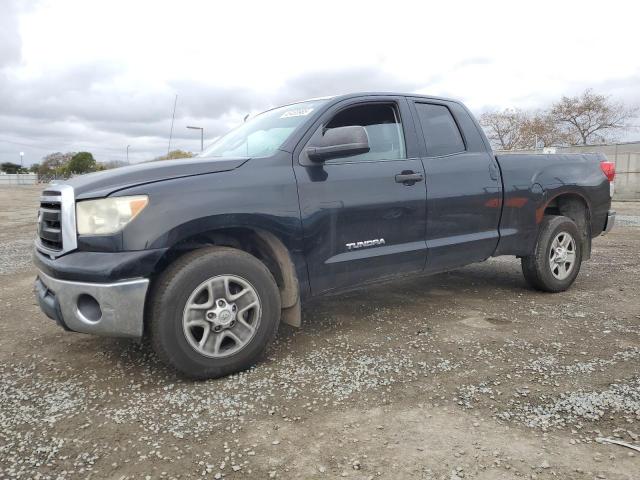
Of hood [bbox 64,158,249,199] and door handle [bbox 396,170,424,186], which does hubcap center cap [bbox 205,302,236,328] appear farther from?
door handle [bbox 396,170,424,186]

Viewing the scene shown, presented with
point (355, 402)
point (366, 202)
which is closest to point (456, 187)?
point (366, 202)

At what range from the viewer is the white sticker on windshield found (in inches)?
145

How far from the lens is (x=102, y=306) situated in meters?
2.79

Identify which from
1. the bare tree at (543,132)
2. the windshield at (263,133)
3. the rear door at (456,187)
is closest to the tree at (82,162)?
the bare tree at (543,132)

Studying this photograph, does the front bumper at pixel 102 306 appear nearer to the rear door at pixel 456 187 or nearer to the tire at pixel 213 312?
the tire at pixel 213 312

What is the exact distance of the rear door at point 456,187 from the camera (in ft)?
13.1

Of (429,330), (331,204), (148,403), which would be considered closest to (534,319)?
(429,330)

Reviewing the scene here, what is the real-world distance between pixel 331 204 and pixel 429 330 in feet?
4.26

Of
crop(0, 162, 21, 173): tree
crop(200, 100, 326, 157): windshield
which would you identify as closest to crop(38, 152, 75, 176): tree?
crop(0, 162, 21, 173): tree

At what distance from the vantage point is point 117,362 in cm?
332

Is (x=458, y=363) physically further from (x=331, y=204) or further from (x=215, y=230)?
(x=215, y=230)

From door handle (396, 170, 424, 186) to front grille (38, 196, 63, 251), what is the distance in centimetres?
230

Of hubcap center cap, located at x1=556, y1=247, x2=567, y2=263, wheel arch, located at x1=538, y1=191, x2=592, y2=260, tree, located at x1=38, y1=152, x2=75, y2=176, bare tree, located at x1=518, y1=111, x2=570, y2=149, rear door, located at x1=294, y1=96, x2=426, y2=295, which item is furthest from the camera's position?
tree, located at x1=38, y1=152, x2=75, y2=176

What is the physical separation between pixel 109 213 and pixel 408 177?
6.97 feet
